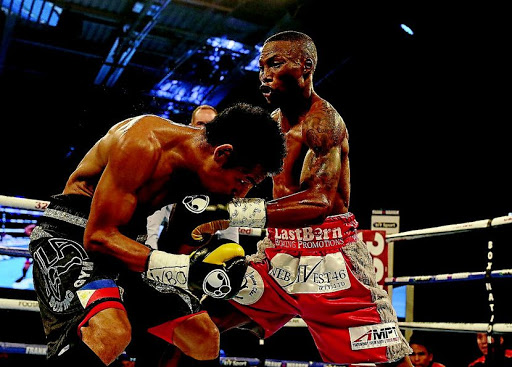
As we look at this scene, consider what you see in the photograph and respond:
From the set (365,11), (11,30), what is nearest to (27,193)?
(11,30)

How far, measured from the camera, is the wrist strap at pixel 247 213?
70.3 inches

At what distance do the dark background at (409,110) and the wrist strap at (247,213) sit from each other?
117 inches

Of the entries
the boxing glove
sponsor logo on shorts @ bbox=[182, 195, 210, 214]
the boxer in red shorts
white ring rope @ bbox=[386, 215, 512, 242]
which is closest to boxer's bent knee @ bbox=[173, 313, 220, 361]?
the boxer in red shorts

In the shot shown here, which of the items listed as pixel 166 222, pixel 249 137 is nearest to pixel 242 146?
pixel 249 137

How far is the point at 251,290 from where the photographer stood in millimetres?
2150

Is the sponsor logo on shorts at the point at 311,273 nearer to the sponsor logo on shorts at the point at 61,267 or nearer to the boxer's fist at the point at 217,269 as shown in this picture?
the boxer's fist at the point at 217,269

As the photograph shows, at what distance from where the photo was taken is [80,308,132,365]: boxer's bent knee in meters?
1.63

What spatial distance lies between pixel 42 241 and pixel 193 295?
559 mm

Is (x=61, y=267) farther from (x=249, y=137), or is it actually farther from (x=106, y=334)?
(x=249, y=137)

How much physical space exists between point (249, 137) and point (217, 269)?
1.46 ft

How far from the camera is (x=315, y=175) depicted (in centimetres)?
207

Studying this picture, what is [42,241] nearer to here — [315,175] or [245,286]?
[245,286]

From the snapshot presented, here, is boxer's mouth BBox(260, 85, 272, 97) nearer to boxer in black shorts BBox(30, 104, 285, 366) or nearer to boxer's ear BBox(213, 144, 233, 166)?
boxer in black shorts BBox(30, 104, 285, 366)

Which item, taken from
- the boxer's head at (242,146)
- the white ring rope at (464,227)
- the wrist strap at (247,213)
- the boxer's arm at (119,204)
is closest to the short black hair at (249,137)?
the boxer's head at (242,146)
